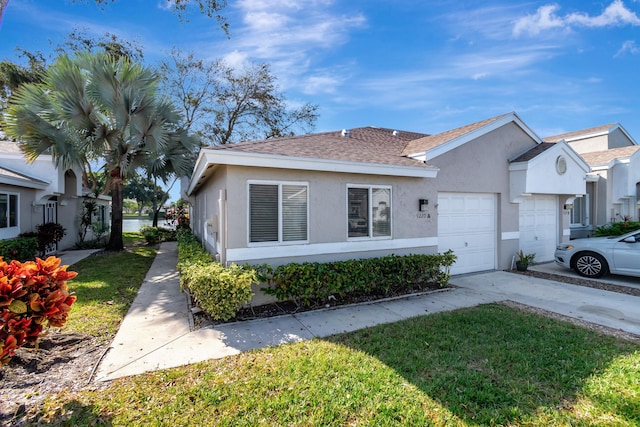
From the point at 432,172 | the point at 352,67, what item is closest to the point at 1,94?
the point at 352,67

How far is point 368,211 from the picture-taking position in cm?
762

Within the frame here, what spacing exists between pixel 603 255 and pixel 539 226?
8.16 ft

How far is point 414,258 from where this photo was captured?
7.58 metres

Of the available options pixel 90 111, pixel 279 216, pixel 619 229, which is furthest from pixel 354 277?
pixel 619 229

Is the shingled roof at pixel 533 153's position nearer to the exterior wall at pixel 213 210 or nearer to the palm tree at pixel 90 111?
the exterior wall at pixel 213 210

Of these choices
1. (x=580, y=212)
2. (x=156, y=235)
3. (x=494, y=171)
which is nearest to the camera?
(x=494, y=171)

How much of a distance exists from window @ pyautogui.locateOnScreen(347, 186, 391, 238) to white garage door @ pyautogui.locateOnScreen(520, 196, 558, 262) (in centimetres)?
614

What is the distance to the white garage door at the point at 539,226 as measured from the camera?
1087 cm

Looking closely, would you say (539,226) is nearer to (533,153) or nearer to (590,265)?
(590,265)

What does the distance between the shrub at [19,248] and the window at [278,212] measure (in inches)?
360

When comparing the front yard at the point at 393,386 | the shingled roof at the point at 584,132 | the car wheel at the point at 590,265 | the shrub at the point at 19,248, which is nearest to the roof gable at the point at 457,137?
the car wheel at the point at 590,265

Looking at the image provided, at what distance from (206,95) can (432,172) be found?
20530mm

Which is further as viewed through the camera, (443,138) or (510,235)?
(510,235)

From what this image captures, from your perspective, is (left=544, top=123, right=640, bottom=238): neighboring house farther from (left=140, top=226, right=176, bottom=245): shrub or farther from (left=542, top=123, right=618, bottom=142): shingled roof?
(left=140, top=226, right=176, bottom=245): shrub
